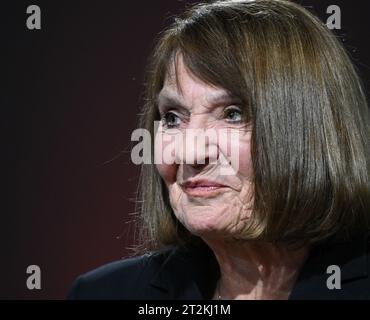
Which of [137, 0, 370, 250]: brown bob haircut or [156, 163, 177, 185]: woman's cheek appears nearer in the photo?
[137, 0, 370, 250]: brown bob haircut

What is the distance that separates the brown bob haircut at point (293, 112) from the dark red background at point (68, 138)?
0.61 m

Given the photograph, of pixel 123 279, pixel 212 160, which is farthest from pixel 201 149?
pixel 123 279

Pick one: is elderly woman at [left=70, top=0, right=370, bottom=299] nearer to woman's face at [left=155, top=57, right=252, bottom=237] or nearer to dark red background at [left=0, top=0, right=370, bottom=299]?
woman's face at [left=155, top=57, right=252, bottom=237]

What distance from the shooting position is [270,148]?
1149 millimetres

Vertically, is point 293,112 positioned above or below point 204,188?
above

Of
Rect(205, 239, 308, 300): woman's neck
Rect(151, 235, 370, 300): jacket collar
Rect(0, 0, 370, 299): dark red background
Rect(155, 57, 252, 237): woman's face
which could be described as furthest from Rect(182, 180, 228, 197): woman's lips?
Rect(0, 0, 370, 299): dark red background

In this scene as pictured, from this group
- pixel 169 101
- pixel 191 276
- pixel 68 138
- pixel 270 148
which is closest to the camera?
pixel 270 148

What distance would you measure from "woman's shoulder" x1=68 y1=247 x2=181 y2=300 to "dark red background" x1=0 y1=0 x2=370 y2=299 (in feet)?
1.07

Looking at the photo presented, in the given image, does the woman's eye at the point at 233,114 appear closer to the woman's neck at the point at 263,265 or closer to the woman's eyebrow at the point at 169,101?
the woman's eyebrow at the point at 169,101

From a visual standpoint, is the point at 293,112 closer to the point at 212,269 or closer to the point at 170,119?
the point at 170,119

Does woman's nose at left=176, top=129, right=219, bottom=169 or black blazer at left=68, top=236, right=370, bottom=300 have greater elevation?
woman's nose at left=176, top=129, right=219, bottom=169

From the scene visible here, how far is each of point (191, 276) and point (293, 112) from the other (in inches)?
16.3

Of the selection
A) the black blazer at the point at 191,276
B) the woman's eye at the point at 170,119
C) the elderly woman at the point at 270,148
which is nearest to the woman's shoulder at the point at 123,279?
the black blazer at the point at 191,276

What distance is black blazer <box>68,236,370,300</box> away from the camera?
47.8 inches
